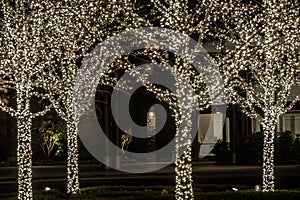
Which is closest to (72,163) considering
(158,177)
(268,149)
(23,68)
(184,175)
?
(23,68)

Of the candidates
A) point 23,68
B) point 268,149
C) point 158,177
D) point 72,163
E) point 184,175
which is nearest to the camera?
point 184,175

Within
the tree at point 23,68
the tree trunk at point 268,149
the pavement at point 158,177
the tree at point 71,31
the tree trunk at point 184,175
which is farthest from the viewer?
the pavement at point 158,177

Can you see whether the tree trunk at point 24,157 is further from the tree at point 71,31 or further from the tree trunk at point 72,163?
the tree trunk at point 72,163

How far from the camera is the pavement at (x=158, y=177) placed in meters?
24.6

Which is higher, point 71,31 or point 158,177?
point 71,31

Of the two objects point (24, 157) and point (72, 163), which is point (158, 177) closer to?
point (72, 163)

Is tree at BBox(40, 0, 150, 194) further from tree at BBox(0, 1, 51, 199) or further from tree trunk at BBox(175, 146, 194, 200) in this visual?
tree trunk at BBox(175, 146, 194, 200)

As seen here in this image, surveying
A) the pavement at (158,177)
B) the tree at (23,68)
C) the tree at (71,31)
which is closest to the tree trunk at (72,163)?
the tree at (71,31)

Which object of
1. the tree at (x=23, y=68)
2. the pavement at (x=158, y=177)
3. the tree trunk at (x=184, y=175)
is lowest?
the pavement at (x=158, y=177)

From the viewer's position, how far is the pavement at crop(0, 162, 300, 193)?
24594 millimetres

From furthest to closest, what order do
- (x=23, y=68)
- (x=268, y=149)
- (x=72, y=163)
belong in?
1. (x=72, y=163)
2. (x=268, y=149)
3. (x=23, y=68)

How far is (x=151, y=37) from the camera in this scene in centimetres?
1197

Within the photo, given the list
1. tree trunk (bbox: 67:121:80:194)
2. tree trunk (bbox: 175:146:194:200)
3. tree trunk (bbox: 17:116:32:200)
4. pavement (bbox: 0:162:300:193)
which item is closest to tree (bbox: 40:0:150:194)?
tree trunk (bbox: 67:121:80:194)

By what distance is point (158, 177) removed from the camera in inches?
1093
